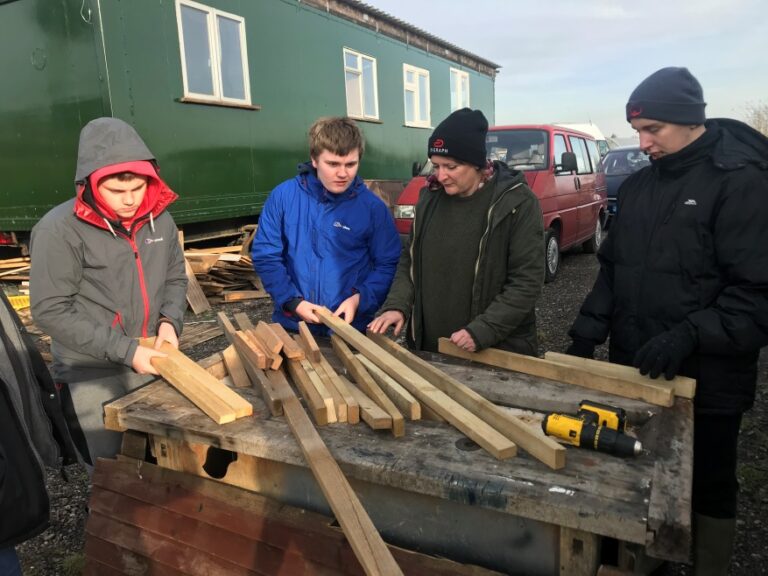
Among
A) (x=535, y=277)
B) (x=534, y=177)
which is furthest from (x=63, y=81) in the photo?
(x=535, y=277)

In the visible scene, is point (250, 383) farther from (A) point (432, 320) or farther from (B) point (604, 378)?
(B) point (604, 378)

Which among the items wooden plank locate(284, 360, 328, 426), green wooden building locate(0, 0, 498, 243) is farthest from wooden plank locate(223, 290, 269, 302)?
wooden plank locate(284, 360, 328, 426)

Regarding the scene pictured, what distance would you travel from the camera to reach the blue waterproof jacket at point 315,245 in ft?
9.41

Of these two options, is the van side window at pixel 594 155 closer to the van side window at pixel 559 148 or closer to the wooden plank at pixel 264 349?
the van side window at pixel 559 148

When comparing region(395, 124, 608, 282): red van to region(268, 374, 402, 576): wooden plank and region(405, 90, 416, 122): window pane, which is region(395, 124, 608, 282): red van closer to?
region(405, 90, 416, 122): window pane

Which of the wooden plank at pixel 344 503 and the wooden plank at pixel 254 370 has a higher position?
the wooden plank at pixel 254 370

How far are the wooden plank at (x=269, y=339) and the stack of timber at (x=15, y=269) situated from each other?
23.0 feet

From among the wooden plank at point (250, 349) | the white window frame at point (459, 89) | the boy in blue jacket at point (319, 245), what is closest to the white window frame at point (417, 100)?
the white window frame at point (459, 89)

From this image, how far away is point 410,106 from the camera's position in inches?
480

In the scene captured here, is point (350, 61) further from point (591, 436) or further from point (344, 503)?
point (344, 503)

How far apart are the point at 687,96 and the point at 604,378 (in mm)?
1034

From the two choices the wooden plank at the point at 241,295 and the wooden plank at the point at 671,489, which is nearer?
the wooden plank at the point at 671,489

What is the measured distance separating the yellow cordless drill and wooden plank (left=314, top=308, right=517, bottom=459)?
152mm

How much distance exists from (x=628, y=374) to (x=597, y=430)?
52 cm
